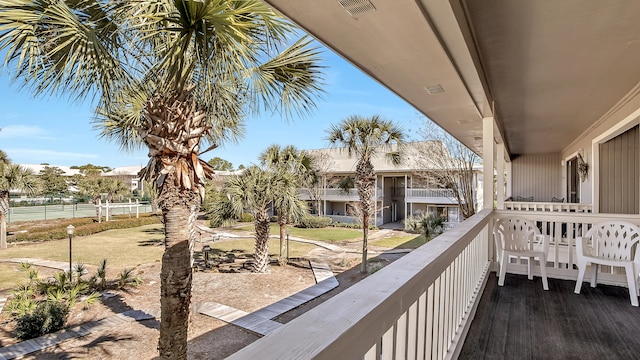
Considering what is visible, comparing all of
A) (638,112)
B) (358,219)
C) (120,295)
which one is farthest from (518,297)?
(358,219)

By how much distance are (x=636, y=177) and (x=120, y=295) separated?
466 inches

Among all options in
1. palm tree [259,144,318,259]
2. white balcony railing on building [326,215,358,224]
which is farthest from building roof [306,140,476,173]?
palm tree [259,144,318,259]

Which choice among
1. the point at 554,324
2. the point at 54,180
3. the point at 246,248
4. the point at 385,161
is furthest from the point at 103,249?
the point at 54,180

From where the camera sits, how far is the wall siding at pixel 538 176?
11.5 metres

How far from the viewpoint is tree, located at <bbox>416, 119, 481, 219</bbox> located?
1388 centimetres

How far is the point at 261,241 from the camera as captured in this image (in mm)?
10344

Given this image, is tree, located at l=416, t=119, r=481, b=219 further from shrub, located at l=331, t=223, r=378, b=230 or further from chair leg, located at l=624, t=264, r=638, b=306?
chair leg, located at l=624, t=264, r=638, b=306

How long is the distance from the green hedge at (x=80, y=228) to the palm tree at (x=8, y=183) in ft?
5.59

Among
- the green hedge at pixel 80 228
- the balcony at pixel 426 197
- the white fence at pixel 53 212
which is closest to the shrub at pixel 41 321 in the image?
the green hedge at pixel 80 228

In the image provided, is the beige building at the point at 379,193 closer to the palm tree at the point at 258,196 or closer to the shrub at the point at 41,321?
the palm tree at the point at 258,196

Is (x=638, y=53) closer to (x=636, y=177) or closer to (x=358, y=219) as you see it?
(x=636, y=177)

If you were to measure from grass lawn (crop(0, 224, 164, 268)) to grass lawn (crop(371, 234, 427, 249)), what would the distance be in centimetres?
947

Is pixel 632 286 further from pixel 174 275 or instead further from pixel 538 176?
pixel 538 176

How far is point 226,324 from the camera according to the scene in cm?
688
